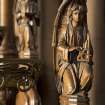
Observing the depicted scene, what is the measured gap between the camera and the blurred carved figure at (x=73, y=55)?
2.62 m

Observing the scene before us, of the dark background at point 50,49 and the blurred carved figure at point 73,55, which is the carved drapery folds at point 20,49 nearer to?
the dark background at point 50,49

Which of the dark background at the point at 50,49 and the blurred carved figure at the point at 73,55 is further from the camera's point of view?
the dark background at the point at 50,49

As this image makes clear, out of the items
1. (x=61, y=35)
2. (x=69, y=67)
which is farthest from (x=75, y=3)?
(x=69, y=67)

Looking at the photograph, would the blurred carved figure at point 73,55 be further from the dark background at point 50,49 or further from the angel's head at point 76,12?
the dark background at point 50,49

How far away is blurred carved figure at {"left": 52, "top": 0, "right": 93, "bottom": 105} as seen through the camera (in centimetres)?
262

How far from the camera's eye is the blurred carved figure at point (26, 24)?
2699mm

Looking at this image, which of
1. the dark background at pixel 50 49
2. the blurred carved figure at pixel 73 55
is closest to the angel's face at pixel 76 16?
the blurred carved figure at pixel 73 55

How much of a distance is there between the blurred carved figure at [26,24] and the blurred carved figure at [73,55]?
0.43 feet

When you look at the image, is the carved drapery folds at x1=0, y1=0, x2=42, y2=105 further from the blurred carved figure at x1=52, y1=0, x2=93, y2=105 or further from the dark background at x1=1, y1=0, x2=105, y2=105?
the blurred carved figure at x1=52, y1=0, x2=93, y2=105

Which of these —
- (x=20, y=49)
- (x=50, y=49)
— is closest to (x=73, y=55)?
(x=50, y=49)

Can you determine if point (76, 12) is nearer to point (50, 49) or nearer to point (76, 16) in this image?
point (76, 16)

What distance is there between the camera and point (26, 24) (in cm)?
271

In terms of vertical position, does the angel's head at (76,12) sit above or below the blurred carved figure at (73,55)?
above

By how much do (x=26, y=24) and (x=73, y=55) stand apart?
0.33m
